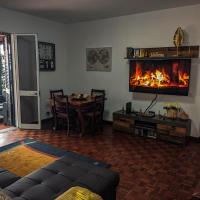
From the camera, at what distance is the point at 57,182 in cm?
178

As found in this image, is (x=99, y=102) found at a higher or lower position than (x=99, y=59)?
lower

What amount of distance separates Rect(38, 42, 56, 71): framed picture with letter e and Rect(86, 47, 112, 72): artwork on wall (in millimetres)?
919

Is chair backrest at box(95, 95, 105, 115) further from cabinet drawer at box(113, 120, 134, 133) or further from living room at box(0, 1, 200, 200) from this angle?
living room at box(0, 1, 200, 200)

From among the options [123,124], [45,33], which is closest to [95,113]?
[123,124]

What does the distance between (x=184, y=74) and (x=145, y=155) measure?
1.75 meters

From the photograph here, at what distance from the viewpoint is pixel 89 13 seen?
4.62m

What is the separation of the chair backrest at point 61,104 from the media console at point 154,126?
110 cm

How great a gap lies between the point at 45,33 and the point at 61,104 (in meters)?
2.01

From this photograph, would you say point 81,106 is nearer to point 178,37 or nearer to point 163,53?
point 163,53

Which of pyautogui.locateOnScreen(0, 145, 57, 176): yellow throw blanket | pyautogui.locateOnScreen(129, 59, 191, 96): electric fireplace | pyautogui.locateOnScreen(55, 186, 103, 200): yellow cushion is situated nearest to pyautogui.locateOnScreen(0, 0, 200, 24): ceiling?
pyautogui.locateOnScreen(129, 59, 191, 96): electric fireplace

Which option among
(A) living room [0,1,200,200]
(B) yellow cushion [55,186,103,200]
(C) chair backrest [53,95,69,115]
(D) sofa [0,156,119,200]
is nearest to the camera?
(B) yellow cushion [55,186,103,200]

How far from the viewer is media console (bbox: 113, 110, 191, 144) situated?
12.8 feet

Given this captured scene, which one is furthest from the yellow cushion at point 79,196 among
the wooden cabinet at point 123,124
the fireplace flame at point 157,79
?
the fireplace flame at point 157,79

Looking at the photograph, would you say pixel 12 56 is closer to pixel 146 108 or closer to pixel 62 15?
pixel 62 15
